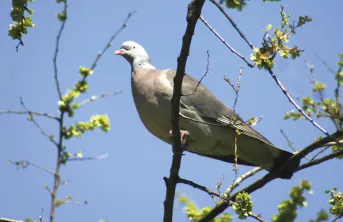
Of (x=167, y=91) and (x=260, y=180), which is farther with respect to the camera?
(x=167, y=91)

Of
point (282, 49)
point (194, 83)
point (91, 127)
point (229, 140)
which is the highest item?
point (194, 83)

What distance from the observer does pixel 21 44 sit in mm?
3168

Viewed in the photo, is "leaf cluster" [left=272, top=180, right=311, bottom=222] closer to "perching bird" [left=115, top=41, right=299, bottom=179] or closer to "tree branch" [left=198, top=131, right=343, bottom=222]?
"tree branch" [left=198, top=131, right=343, bottom=222]

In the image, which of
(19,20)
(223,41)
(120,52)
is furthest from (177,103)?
(120,52)

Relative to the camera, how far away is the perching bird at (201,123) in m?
5.02

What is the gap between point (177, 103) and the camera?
4074 millimetres

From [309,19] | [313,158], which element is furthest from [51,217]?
[313,158]

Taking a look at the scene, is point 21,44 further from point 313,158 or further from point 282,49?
point 313,158

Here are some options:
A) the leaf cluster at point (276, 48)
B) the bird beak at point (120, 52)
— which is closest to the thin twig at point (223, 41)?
the leaf cluster at point (276, 48)

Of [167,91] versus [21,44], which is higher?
[167,91]

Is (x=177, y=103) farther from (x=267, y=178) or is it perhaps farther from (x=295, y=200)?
(x=295, y=200)

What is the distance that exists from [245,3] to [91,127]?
114cm

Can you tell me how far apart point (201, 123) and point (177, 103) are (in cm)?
99

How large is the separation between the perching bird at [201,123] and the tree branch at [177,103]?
1.70ft
